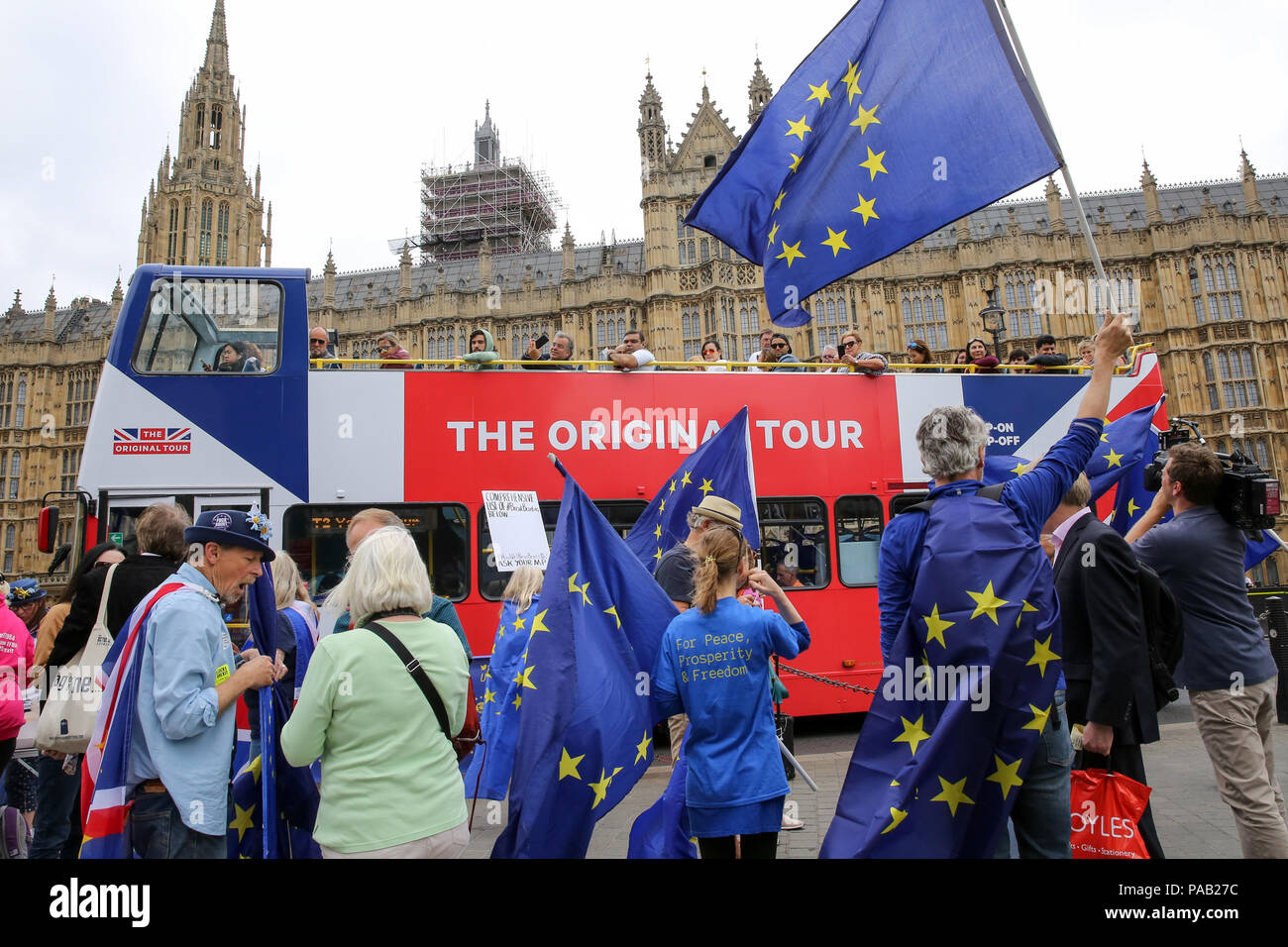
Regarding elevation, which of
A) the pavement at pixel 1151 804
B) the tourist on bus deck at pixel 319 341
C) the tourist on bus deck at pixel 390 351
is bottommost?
the pavement at pixel 1151 804

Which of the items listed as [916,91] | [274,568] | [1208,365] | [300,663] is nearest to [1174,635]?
[916,91]

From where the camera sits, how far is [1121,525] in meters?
8.21

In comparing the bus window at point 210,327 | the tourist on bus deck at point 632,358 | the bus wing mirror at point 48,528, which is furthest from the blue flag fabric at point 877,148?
the bus wing mirror at point 48,528

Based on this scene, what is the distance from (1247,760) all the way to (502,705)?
13.8 feet

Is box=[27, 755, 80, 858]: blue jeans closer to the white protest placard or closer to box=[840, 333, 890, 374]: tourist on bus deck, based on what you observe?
the white protest placard

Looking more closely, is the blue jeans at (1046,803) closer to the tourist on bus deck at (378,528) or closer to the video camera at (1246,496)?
the video camera at (1246,496)

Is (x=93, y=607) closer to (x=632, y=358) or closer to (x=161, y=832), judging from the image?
(x=161, y=832)

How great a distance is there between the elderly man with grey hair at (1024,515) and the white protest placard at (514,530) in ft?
11.7

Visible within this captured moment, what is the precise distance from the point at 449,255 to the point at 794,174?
48137 millimetres

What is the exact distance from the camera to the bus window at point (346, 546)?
7469 millimetres

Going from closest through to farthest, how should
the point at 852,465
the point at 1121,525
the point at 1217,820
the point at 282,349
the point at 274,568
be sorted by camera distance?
the point at 274,568, the point at 1217,820, the point at 282,349, the point at 1121,525, the point at 852,465

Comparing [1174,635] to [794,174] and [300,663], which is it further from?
[300,663]

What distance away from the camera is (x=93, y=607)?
4.56 metres

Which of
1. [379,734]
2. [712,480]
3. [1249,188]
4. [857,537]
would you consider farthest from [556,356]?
[1249,188]
